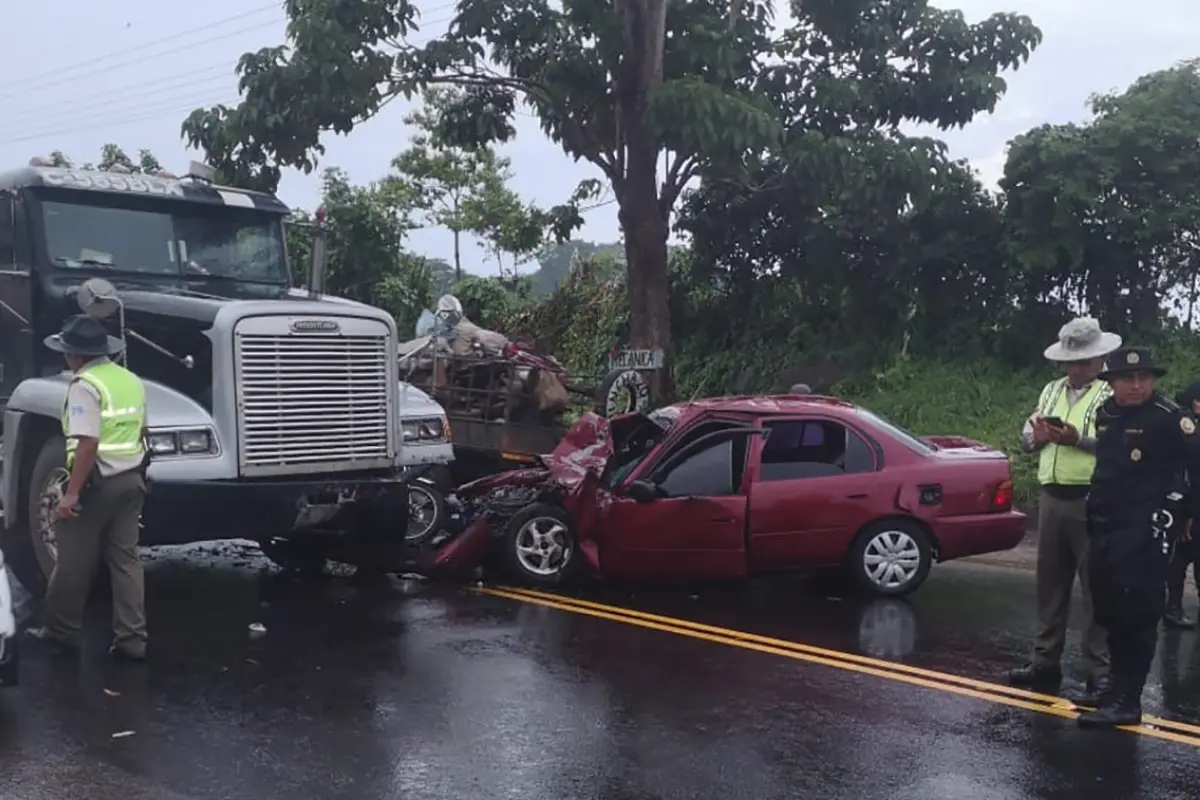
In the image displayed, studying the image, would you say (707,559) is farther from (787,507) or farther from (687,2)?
(687,2)

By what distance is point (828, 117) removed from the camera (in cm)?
1709

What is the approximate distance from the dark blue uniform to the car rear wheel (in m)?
3.11

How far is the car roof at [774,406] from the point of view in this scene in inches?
383

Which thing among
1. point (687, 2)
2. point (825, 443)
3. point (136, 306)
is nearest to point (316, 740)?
point (136, 306)

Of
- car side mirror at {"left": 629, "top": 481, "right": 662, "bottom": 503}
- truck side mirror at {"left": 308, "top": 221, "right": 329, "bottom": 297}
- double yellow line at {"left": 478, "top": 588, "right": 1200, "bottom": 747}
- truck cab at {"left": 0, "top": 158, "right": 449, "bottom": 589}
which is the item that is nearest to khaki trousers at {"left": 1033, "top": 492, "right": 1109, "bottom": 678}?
double yellow line at {"left": 478, "top": 588, "right": 1200, "bottom": 747}

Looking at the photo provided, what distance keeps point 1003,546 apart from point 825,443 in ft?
5.06

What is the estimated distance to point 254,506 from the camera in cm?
847

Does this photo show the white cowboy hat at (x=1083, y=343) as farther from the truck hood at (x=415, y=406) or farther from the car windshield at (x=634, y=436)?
the truck hood at (x=415, y=406)

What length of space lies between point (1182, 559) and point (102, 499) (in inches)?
272

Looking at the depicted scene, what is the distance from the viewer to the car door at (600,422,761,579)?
30.9ft

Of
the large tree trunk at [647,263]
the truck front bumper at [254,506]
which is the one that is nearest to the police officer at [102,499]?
the truck front bumper at [254,506]

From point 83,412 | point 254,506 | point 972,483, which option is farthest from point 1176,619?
point 83,412

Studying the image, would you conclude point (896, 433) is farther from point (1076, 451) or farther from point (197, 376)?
point (197, 376)

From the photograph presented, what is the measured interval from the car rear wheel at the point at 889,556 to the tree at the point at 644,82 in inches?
240
